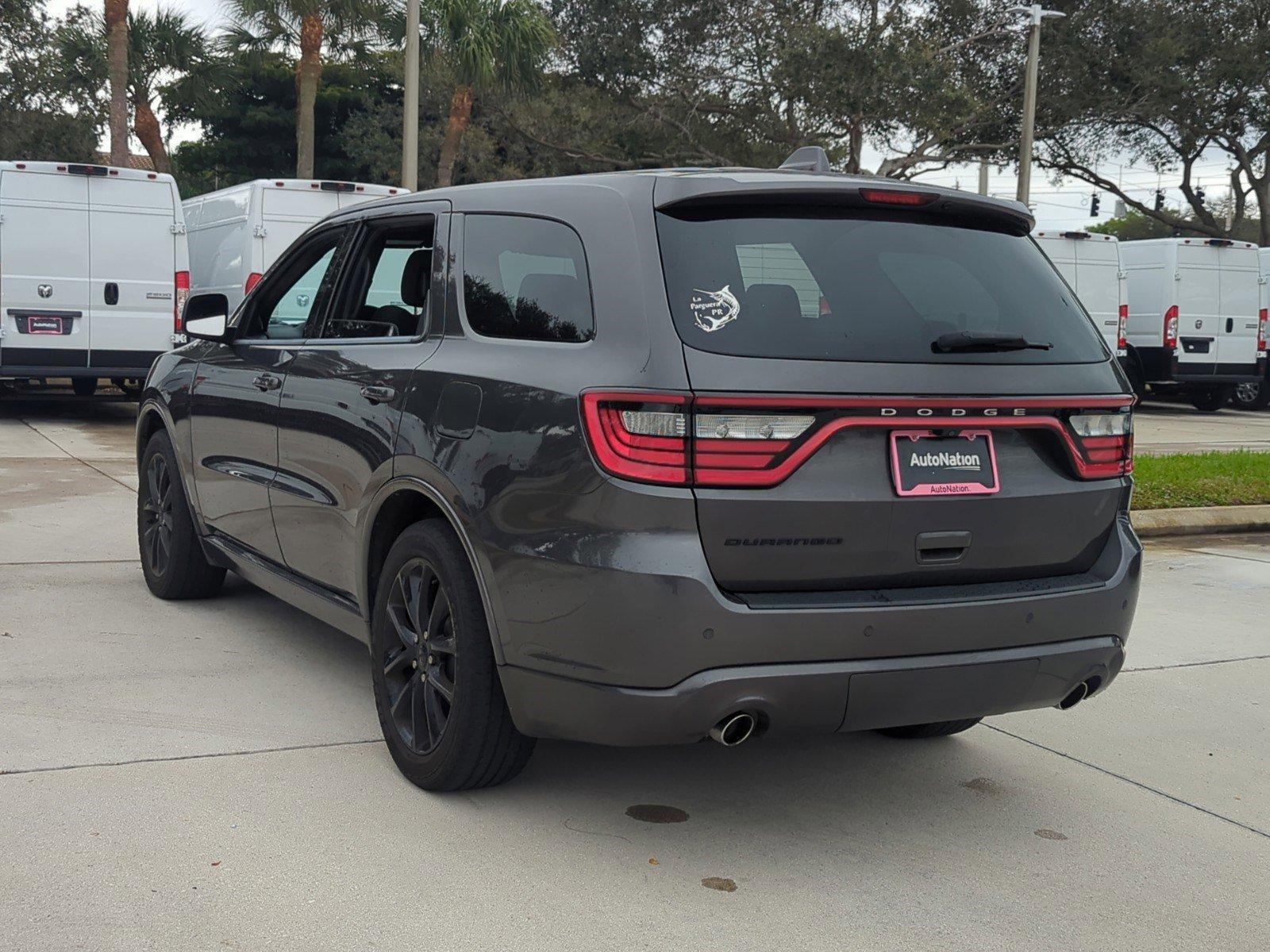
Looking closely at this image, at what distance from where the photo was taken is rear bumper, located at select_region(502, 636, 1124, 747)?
342 centimetres

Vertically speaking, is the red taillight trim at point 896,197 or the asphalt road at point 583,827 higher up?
the red taillight trim at point 896,197

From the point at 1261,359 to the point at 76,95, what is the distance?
2863cm

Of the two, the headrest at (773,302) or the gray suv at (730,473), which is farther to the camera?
the headrest at (773,302)

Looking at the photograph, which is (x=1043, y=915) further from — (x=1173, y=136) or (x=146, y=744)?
(x=1173, y=136)

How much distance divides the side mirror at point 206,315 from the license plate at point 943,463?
3.33 metres

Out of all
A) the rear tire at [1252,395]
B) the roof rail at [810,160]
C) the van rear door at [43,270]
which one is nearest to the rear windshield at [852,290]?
the roof rail at [810,160]

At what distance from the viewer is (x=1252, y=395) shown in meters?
24.1

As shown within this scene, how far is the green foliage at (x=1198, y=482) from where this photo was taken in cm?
1019

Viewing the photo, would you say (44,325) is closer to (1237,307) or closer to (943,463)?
(943,463)

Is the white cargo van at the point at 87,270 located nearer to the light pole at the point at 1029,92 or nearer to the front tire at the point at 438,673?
the front tire at the point at 438,673

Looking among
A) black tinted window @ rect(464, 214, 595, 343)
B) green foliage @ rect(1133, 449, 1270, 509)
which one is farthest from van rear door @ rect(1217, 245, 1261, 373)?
black tinted window @ rect(464, 214, 595, 343)

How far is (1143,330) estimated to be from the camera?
2195cm

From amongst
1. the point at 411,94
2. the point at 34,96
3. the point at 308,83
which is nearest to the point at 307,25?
the point at 308,83

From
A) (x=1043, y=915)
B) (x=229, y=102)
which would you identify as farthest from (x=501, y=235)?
(x=229, y=102)
